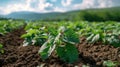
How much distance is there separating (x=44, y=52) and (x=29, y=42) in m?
1.52

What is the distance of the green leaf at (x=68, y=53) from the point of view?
13.5 feet

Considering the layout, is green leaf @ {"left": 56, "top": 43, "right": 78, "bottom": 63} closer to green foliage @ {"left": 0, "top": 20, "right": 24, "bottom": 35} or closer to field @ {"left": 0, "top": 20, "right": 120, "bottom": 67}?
field @ {"left": 0, "top": 20, "right": 120, "bottom": 67}

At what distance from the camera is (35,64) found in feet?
13.7

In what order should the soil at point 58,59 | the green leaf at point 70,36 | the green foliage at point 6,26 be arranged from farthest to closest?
1. the green foliage at point 6,26
2. the green leaf at point 70,36
3. the soil at point 58,59

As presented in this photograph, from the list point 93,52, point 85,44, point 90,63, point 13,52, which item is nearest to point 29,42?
point 13,52

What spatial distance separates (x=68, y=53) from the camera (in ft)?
13.7

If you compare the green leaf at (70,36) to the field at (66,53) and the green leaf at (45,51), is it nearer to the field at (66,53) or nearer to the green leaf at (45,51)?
the field at (66,53)

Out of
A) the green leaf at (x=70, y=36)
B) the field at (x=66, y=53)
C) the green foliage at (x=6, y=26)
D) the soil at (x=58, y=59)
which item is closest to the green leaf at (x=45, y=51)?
the field at (x=66, y=53)

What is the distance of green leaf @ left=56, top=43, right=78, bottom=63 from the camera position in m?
4.10

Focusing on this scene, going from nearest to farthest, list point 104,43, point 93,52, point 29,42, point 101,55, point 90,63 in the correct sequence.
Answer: point 90,63
point 101,55
point 93,52
point 104,43
point 29,42

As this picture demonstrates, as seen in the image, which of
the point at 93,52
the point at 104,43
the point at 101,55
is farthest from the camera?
the point at 104,43

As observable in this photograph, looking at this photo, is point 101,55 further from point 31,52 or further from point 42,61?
point 31,52

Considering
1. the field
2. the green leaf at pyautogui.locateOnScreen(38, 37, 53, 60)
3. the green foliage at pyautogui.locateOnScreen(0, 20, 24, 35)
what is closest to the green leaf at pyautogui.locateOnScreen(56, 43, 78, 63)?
the field

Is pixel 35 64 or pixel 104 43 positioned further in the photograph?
pixel 104 43
